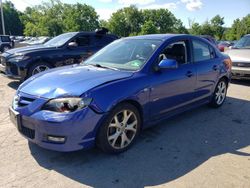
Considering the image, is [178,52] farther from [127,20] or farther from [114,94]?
[127,20]

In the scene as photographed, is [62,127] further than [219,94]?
No

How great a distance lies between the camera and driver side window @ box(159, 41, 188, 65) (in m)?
4.84

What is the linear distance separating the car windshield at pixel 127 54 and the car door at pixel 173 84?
253mm

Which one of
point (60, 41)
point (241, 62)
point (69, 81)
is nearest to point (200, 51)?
point (69, 81)

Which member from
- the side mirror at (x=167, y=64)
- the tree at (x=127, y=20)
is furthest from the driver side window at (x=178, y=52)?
the tree at (x=127, y=20)

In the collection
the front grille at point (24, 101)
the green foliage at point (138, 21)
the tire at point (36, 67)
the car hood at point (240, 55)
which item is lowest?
the tire at point (36, 67)

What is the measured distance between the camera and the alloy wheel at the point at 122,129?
3787 mm

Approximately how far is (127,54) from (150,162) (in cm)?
183

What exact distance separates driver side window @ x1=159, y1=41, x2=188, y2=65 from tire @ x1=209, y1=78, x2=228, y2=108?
4.77 feet

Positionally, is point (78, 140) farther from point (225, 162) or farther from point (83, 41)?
point (83, 41)

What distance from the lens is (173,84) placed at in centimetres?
458

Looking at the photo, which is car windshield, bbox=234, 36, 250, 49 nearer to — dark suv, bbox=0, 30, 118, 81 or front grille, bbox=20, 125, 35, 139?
dark suv, bbox=0, 30, 118, 81

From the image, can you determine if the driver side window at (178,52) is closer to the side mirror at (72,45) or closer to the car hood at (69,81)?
the car hood at (69,81)

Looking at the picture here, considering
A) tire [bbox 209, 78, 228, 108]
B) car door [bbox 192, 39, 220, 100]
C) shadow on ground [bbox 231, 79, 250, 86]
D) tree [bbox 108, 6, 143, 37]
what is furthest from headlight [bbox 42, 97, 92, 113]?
tree [bbox 108, 6, 143, 37]
